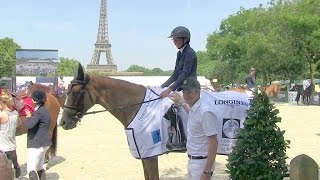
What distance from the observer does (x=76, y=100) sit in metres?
6.62

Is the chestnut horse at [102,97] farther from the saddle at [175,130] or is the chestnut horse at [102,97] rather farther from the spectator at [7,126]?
the spectator at [7,126]

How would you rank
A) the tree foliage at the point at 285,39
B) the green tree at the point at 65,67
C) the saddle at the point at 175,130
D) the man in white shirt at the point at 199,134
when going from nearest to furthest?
the man in white shirt at the point at 199,134, the saddle at the point at 175,130, the tree foliage at the point at 285,39, the green tree at the point at 65,67

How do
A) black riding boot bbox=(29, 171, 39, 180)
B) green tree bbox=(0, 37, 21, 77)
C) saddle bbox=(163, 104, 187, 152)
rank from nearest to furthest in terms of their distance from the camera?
saddle bbox=(163, 104, 187, 152) → black riding boot bbox=(29, 171, 39, 180) → green tree bbox=(0, 37, 21, 77)

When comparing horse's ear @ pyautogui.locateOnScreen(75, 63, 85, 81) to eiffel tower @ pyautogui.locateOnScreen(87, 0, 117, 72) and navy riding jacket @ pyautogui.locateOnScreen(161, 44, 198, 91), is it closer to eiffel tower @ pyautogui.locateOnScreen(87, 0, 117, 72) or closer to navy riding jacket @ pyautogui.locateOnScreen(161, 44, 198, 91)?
navy riding jacket @ pyautogui.locateOnScreen(161, 44, 198, 91)

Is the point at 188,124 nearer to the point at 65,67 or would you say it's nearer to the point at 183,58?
the point at 183,58

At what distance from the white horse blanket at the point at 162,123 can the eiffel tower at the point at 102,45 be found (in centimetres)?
12778

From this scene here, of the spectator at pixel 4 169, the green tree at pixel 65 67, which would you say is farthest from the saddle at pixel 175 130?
the green tree at pixel 65 67

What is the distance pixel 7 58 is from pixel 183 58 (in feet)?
263

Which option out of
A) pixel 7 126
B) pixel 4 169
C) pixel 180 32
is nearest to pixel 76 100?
pixel 180 32

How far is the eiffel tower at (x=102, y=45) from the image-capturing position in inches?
5285

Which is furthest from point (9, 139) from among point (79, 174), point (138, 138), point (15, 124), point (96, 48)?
point (96, 48)

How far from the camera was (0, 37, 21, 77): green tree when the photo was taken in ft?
262

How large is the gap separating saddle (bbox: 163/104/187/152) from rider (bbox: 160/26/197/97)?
0.88ft

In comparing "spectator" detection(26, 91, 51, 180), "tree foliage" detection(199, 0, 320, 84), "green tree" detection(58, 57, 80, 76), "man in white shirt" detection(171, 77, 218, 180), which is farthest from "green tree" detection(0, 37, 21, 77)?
"man in white shirt" detection(171, 77, 218, 180)
